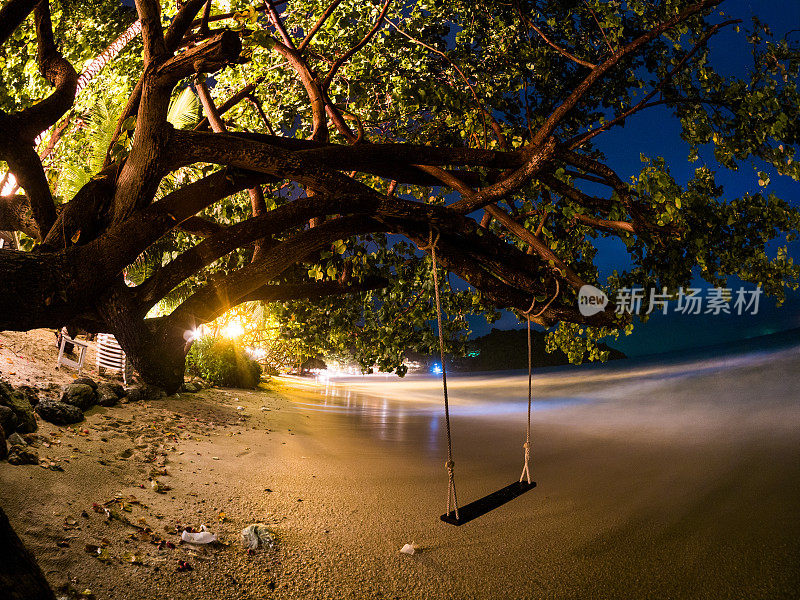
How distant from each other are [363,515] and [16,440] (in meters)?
3.99

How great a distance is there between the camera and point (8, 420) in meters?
5.11

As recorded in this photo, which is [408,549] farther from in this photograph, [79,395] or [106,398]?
[106,398]

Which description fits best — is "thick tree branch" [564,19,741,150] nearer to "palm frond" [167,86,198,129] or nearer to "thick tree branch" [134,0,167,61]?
"thick tree branch" [134,0,167,61]

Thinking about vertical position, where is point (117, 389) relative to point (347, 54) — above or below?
below

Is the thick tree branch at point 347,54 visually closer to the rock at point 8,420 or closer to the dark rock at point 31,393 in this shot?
the rock at point 8,420

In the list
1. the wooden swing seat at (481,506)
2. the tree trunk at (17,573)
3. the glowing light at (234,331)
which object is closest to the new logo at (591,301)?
the wooden swing seat at (481,506)

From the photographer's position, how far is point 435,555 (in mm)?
4430

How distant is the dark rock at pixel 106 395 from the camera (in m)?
7.95

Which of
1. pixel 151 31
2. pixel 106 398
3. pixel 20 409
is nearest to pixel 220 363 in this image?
pixel 106 398

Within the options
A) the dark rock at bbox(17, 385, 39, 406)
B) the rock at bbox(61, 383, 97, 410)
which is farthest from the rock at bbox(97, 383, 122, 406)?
the dark rock at bbox(17, 385, 39, 406)

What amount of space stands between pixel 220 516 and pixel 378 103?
23.1ft

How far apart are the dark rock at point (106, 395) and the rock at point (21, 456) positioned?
11.5 feet

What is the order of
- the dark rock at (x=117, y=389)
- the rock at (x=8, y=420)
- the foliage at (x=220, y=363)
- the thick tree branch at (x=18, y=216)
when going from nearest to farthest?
the thick tree branch at (x=18, y=216)
the rock at (x=8, y=420)
the dark rock at (x=117, y=389)
the foliage at (x=220, y=363)

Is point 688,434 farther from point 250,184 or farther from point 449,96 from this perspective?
point 250,184
